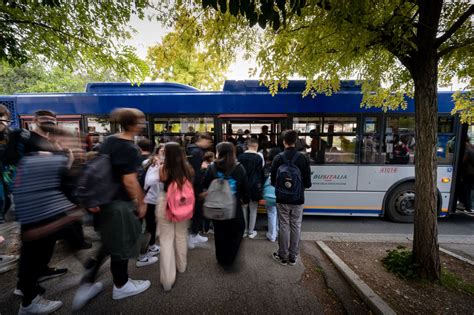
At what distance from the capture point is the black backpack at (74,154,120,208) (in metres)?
2.04

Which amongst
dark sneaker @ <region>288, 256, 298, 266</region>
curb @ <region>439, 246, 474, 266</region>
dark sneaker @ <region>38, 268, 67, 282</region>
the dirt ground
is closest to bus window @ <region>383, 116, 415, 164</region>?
curb @ <region>439, 246, 474, 266</region>

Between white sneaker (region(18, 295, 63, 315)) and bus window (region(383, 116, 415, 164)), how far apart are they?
6.29m

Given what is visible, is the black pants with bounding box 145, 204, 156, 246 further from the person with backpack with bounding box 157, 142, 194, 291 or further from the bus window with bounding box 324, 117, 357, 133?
the bus window with bounding box 324, 117, 357, 133

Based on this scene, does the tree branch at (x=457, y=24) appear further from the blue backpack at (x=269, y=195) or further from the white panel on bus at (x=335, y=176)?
the blue backpack at (x=269, y=195)

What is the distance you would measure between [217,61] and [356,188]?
4202 millimetres

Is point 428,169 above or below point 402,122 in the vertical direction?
below

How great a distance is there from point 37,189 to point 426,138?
4495mm

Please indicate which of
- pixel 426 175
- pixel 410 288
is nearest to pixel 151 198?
pixel 410 288

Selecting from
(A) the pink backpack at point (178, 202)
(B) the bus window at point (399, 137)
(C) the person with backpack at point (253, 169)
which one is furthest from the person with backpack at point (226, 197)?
(B) the bus window at point (399, 137)

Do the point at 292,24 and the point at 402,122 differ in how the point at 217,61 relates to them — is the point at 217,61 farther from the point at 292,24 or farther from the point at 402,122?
the point at 402,122

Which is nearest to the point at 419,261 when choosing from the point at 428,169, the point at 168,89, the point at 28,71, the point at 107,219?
the point at 428,169

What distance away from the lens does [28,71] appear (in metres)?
20.5

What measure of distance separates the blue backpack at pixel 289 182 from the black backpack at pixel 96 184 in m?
2.17

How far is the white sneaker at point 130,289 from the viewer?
2.48m
